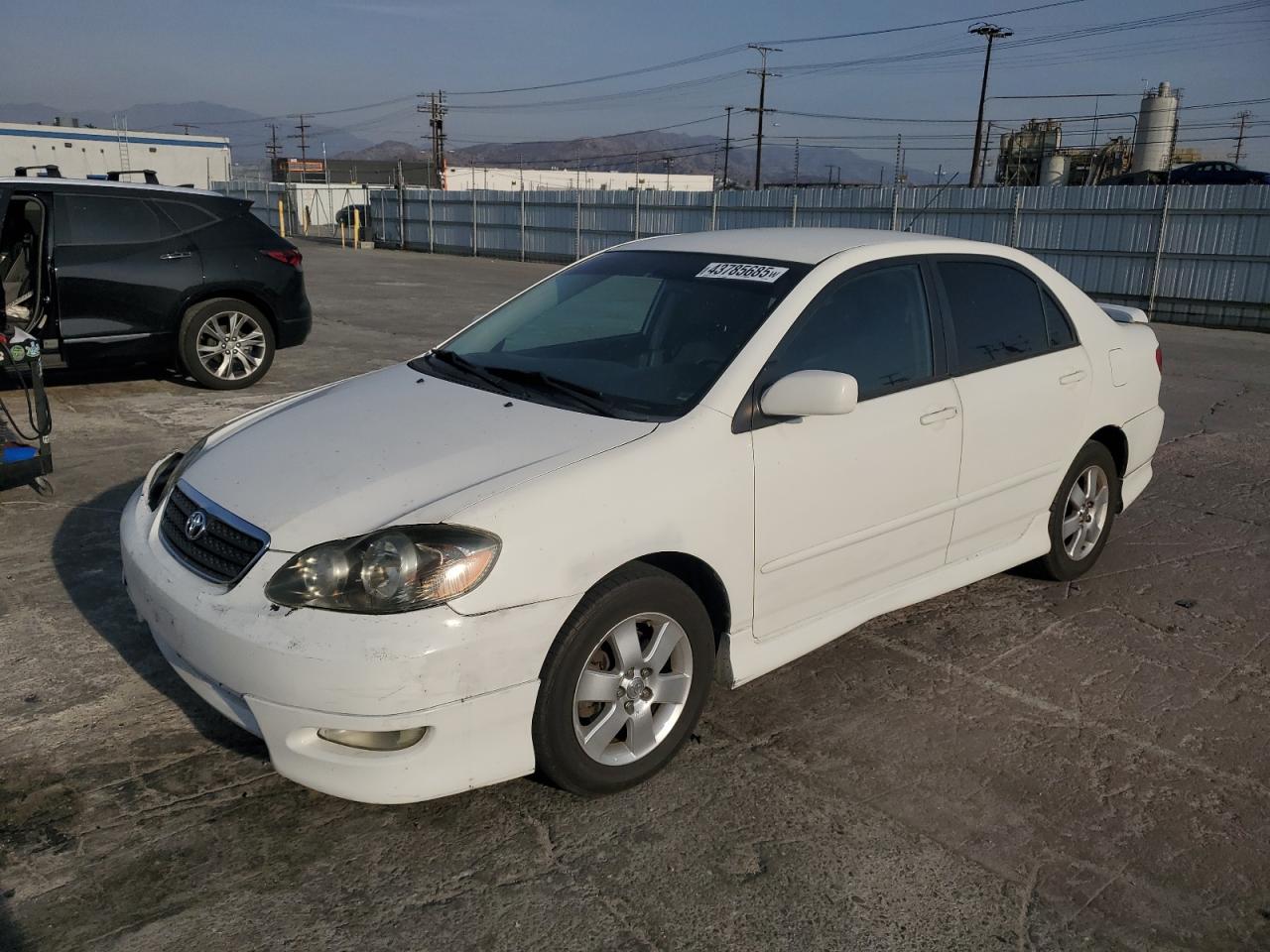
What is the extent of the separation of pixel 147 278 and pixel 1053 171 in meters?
36.4

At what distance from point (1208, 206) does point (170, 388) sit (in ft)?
51.0

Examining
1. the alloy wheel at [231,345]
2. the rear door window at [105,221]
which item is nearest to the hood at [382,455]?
the rear door window at [105,221]

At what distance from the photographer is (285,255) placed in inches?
354

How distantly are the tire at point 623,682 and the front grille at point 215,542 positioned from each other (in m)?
0.88

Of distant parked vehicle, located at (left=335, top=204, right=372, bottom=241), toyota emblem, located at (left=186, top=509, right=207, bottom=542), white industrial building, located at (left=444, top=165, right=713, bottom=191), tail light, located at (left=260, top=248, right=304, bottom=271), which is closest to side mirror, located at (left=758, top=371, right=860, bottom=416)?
toyota emblem, located at (left=186, top=509, right=207, bottom=542)

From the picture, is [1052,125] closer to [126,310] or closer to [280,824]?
[126,310]

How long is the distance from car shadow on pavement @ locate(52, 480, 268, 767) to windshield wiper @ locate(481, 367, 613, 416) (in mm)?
1479

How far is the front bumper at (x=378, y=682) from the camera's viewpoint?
2.54 metres

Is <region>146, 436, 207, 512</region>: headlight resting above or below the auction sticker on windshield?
below

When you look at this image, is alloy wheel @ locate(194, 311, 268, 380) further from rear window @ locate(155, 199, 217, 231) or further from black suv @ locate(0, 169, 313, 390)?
rear window @ locate(155, 199, 217, 231)

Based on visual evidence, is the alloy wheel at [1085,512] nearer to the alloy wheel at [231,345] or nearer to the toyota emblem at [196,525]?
the toyota emblem at [196,525]

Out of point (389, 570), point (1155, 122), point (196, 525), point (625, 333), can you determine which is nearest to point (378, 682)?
point (389, 570)

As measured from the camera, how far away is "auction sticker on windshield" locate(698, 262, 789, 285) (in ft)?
12.0

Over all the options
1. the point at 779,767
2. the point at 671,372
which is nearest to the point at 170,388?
the point at 671,372
